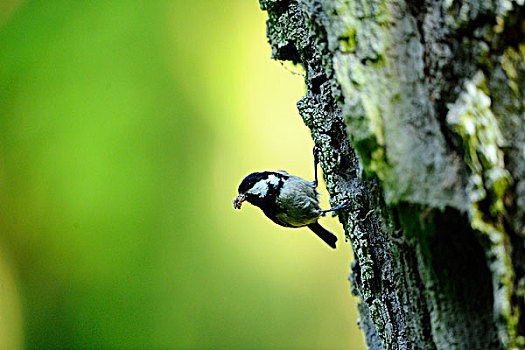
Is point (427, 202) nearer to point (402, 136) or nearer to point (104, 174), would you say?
point (402, 136)

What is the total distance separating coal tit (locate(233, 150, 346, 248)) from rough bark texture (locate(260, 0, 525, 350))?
138cm

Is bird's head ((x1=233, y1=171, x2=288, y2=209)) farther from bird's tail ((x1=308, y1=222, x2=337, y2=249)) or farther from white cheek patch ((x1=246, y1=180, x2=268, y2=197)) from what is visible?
bird's tail ((x1=308, y1=222, x2=337, y2=249))

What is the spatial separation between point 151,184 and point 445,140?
13.4ft

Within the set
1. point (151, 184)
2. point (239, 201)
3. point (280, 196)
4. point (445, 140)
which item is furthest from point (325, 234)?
point (151, 184)

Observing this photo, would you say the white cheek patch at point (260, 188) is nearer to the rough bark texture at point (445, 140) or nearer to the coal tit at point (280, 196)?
the coal tit at point (280, 196)

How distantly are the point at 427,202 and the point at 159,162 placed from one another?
4.09m

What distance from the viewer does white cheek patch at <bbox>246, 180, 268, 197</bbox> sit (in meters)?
2.45

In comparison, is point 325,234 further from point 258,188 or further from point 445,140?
point 445,140

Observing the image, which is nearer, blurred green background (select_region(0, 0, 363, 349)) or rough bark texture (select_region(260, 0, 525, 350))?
rough bark texture (select_region(260, 0, 525, 350))

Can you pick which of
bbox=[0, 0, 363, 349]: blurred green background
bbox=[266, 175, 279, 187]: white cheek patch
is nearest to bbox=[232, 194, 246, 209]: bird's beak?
bbox=[266, 175, 279, 187]: white cheek patch

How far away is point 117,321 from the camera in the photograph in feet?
15.9

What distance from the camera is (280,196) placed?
7.93 feet

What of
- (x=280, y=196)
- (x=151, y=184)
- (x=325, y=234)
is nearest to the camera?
(x=280, y=196)

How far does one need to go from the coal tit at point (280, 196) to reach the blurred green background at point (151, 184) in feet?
6.24
